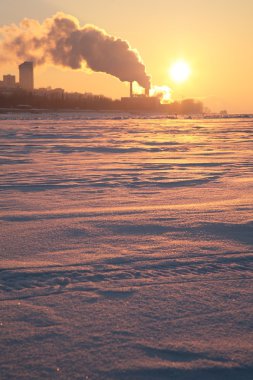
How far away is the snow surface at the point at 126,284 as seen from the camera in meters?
1.54

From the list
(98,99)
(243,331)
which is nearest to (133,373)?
(243,331)

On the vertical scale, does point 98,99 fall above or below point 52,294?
above

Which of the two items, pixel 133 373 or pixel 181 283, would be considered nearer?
pixel 133 373

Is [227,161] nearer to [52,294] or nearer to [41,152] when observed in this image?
[41,152]

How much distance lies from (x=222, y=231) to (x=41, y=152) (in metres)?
7.44

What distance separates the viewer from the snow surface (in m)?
1.54

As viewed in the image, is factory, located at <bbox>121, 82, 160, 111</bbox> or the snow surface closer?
the snow surface

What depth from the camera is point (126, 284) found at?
7.32 feet

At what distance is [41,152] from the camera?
32.9 feet

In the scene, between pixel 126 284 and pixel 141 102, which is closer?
pixel 126 284

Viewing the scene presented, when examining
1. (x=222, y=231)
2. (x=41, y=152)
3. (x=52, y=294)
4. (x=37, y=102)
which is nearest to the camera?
(x=52, y=294)

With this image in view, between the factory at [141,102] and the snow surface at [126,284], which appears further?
the factory at [141,102]

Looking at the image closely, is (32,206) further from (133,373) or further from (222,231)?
(133,373)

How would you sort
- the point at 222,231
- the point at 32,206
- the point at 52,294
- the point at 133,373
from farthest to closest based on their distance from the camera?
the point at 32,206 → the point at 222,231 → the point at 52,294 → the point at 133,373
